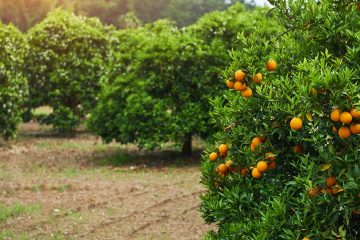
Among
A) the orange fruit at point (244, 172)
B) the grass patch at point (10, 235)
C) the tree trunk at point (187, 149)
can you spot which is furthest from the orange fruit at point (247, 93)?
the tree trunk at point (187, 149)

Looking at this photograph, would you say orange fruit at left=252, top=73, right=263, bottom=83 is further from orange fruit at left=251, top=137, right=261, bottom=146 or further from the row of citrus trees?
the row of citrus trees

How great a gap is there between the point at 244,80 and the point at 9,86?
13692 mm

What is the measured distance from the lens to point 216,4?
73.1 meters

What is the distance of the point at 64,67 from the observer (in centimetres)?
2017

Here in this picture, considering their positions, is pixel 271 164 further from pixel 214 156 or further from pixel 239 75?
pixel 239 75

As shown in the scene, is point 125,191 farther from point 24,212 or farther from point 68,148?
point 68,148

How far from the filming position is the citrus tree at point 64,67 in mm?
20000

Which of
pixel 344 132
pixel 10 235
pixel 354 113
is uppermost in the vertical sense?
pixel 354 113

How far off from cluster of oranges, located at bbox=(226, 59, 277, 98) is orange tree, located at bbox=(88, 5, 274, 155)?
9.04 m

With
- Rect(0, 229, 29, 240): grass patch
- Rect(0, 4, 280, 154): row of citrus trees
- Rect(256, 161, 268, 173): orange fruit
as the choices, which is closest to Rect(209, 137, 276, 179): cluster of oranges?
Rect(256, 161, 268, 173): orange fruit

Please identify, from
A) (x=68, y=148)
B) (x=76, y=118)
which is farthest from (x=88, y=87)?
(x=68, y=148)

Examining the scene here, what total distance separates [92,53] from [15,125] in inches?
181

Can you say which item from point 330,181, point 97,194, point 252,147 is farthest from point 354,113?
point 97,194

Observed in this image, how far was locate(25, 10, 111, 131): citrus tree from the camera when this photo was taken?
65.6 feet
